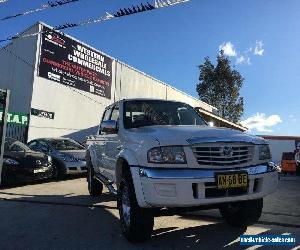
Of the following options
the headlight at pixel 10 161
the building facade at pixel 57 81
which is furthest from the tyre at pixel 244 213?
the building facade at pixel 57 81

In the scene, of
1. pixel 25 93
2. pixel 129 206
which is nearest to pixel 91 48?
pixel 25 93

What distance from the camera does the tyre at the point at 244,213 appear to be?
5.51 meters

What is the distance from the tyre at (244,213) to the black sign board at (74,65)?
16.5m

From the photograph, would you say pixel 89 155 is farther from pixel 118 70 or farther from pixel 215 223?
pixel 118 70

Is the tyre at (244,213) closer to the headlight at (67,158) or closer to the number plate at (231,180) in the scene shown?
the number plate at (231,180)

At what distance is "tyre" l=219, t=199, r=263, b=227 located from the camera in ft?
18.1

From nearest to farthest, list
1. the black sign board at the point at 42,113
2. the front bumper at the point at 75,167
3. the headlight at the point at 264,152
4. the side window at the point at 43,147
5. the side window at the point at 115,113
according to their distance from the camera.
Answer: the headlight at the point at 264,152 → the side window at the point at 115,113 → the front bumper at the point at 75,167 → the side window at the point at 43,147 → the black sign board at the point at 42,113

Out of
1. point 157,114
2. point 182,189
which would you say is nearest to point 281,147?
point 157,114

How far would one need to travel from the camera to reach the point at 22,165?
441 inches

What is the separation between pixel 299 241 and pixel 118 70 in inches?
912

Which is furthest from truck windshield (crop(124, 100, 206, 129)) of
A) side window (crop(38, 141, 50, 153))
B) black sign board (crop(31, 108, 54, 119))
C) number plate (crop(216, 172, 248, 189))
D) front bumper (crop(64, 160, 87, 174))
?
black sign board (crop(31, 108, 54, 119))

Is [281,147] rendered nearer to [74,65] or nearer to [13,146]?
[74,65]

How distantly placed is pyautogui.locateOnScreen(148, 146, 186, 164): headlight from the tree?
154 feet

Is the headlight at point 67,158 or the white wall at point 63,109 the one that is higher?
the white wall at point 63,109
